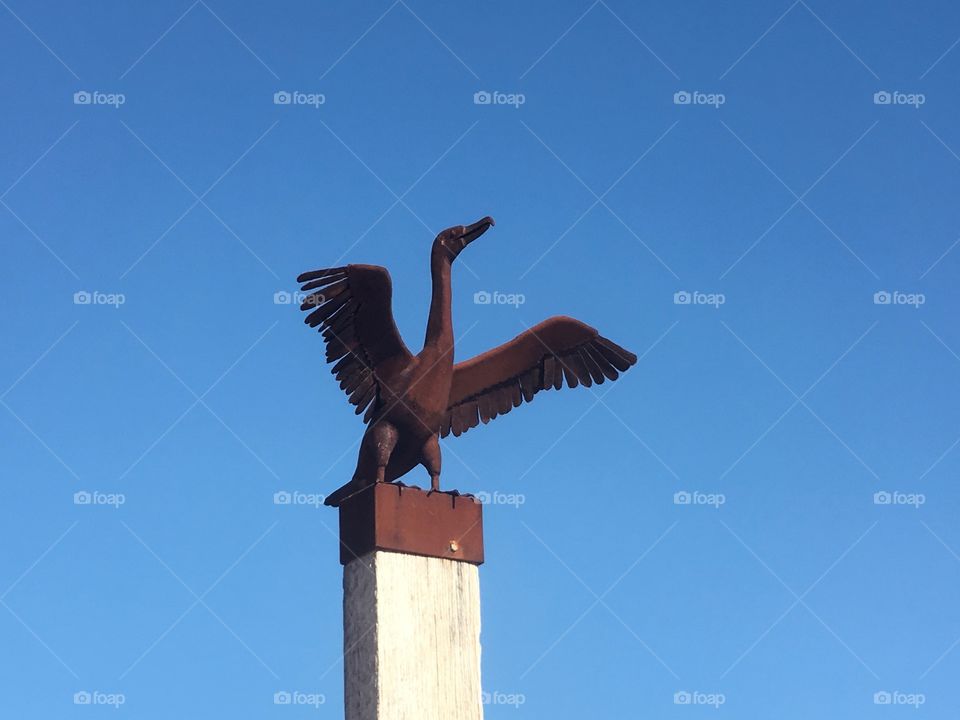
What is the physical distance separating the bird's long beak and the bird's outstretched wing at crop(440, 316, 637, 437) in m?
0.55

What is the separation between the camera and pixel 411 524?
3.61 meters

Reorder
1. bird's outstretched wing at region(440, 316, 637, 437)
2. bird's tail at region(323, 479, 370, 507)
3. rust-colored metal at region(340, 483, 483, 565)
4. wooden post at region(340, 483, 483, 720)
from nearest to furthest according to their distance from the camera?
wooden post at region(340, 483, 483, 720)
rust-colored metal at region(340, 483, 483, 565)
bird's tail at region(323, 479, 370, 507)
bird's outstretched wing at region(440, 316, 637, 437)

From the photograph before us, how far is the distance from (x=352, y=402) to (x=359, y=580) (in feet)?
6.31

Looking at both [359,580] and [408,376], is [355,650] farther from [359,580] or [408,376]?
[408,376]

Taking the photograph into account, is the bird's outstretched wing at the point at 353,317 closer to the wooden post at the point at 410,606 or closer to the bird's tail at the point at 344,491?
the bird's tail at the point at 344,491

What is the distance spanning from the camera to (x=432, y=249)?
16.7 feet

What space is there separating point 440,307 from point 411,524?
1589 mm

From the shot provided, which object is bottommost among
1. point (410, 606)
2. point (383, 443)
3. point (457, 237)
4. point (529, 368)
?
point (410, 606)

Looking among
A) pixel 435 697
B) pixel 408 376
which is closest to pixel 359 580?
pixel 435 697

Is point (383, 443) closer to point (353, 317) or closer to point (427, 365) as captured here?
point (427, 365)

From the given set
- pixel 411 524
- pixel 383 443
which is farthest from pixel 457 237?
pixel 411 524

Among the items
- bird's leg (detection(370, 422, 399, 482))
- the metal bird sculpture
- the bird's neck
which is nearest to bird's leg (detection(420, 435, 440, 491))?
the metal bird sculpture

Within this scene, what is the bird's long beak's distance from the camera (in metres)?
5.23

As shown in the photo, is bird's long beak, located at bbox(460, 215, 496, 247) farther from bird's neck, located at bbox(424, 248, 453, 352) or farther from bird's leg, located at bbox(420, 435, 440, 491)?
bird's leg, located at bbox(420, 435, 440, 491)
